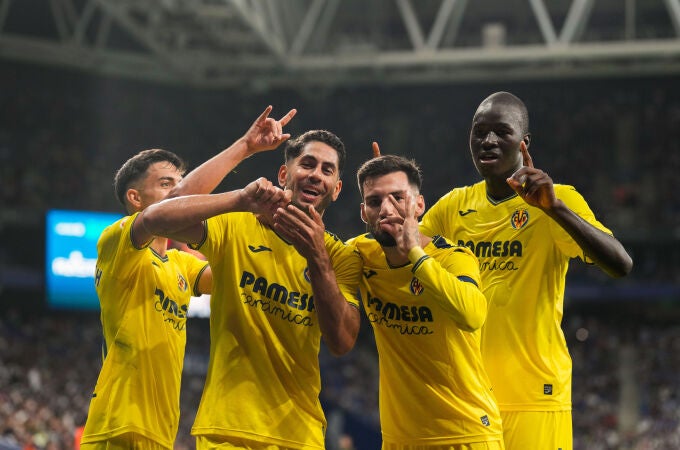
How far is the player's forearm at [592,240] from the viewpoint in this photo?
4.49 m

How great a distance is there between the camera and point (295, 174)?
15.1 feet

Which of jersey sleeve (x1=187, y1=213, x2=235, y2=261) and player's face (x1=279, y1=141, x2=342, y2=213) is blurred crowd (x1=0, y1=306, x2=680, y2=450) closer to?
jersey sleeve (x1=187, y1=213, x2=235, y2=261)

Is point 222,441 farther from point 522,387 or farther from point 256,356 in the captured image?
point 522,387

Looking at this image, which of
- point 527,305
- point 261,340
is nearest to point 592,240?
point 527,305

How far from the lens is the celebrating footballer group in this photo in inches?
169

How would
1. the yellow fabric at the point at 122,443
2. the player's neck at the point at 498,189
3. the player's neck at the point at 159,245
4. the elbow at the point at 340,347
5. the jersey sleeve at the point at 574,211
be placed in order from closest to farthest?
the elbow at the point at 340,347, the jersey sleeve at the point at 574,211, the yellow fabric at the point at 122,443, the player's neck at the point at 498,189, the player's neck at the point at 159,245

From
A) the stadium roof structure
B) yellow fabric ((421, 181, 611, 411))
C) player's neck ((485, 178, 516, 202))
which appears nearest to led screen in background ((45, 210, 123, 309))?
the stadium roof structure

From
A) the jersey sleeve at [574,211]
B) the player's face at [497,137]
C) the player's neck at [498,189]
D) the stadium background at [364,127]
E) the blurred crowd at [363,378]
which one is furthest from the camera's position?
the stadium background at [364,127]

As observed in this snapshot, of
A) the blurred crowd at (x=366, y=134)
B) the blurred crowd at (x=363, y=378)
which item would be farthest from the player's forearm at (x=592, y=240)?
the blurred crowd at (x=366, y=134)

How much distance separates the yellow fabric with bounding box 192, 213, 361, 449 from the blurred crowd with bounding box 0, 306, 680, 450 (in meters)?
13.8

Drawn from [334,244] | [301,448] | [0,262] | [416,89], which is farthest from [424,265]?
[416,89]

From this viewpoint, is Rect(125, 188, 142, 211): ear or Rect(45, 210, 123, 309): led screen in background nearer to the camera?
Rect(125, 188, 142, 211): ear

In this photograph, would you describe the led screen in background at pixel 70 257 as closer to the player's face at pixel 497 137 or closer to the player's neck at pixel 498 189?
the player's neck at pixel 498 189

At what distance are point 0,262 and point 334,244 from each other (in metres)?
22.3
